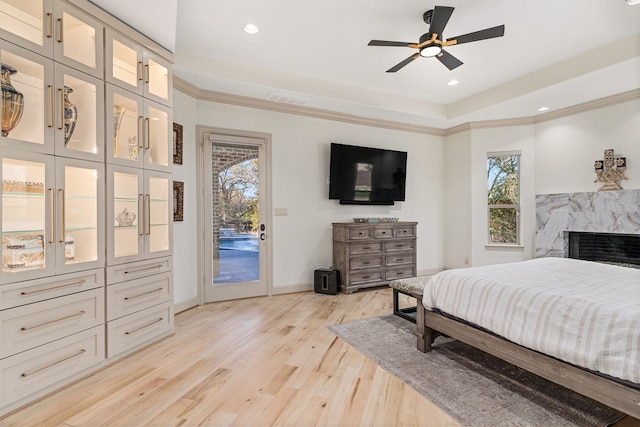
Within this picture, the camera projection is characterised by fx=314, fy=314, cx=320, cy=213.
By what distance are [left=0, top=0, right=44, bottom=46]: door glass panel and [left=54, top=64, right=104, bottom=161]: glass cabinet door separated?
0.70 ft

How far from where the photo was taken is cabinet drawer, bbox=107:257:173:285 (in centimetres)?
253

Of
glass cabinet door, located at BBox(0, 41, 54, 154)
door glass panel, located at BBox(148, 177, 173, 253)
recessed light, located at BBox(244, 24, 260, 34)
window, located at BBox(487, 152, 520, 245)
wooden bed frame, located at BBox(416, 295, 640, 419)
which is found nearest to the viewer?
wooden bed frame, located at BBox(416, 295, 640, 419)

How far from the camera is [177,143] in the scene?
3756mm

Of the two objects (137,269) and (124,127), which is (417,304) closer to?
(137,269)

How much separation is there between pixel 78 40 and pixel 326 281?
3.76 m

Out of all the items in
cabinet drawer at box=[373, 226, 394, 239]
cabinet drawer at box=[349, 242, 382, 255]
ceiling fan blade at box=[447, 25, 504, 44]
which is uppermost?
ceiling fan blade at box=[447, 25, 504, 44]

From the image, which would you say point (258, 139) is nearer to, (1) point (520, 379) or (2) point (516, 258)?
(1) point (520, 379)

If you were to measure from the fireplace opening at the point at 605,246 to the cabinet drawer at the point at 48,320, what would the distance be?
237 inches

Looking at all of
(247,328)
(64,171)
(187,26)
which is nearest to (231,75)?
(187,26)

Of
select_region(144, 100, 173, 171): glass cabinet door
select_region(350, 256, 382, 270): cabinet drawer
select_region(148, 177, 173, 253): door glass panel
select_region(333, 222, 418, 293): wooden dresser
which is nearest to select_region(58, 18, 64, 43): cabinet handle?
select_region(144, 100, 173, 171): glass cabinet door

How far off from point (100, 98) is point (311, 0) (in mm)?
1913

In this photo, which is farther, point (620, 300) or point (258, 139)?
point (258, 139)

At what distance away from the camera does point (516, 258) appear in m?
5.38

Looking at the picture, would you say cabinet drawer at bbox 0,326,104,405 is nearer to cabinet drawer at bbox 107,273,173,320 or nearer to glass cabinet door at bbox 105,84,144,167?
cabinet drawer at bbox 107,273,173,320
